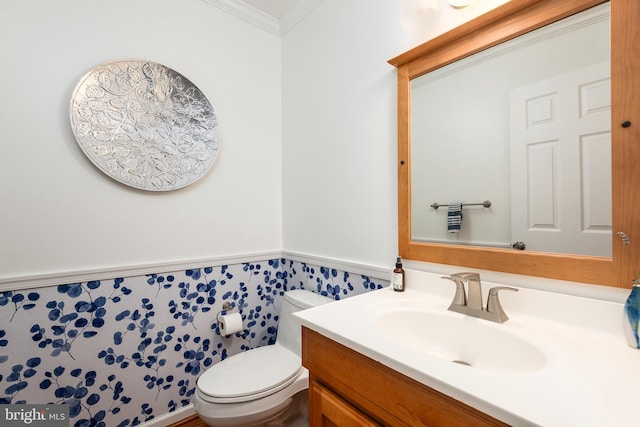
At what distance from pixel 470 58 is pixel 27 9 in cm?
181

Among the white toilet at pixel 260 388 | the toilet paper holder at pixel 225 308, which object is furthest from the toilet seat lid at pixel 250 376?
the toilet paper holder at pixel 225 308

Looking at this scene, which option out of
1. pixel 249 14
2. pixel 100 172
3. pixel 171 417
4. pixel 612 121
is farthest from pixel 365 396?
pixel 249 14

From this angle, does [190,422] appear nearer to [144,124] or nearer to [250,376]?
[250,376]

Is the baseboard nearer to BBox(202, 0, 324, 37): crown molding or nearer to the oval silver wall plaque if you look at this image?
the oval silver wall plaque

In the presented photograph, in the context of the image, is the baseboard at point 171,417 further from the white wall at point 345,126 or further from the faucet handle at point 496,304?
the faucet handle at point 496,304

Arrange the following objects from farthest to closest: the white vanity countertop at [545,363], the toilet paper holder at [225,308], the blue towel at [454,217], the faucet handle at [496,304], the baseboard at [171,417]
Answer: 1. the toilet paper holder at [225,308]
2. the baseboard at [171,417]
3. the blue towel at [454,217]
4. the faucet handle at [496,304]
5. the white vanity countertop at [545,363]

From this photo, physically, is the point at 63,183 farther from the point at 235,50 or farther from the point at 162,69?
the point at 235,50

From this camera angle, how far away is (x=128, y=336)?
4.58ft

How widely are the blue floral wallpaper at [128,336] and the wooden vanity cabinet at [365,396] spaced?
22.4 inches

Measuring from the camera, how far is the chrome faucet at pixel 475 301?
0.87 metres

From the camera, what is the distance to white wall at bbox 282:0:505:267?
1.30m

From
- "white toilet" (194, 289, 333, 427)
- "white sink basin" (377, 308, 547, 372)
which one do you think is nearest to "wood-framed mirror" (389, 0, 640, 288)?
"white sink basin" (377, 308, 547, 372)

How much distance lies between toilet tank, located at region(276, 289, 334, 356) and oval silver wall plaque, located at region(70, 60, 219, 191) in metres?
0.87

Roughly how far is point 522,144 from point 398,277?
0.64 metres
